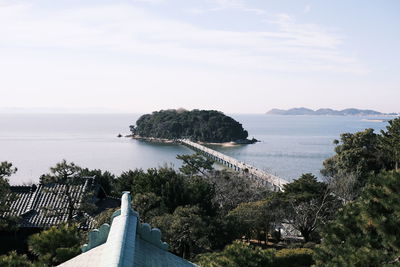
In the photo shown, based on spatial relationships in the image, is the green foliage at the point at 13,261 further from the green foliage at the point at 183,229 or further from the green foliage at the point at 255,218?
the green foliage at the point at 255,218

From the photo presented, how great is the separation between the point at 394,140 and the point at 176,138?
A: 71.4 metres

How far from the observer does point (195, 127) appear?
97.8 metres

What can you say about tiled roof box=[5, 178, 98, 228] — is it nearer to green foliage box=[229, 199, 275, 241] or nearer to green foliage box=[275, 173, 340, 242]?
green foliage box=[229, 199, 275, 241]

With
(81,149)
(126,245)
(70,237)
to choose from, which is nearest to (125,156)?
(81,149)

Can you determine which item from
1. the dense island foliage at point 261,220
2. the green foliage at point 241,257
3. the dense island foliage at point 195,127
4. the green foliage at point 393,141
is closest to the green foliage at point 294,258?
the dense island foliage at point 261,220

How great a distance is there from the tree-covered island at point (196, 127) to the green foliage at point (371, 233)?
272 feet

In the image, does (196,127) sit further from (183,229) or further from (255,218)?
(183,229)

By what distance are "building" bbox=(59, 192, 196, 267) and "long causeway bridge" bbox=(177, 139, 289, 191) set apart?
3398 centimetres

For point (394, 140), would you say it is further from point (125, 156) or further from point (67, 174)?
point (125, 156)

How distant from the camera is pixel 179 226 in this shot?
43.2ft

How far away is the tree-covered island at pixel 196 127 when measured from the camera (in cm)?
9362

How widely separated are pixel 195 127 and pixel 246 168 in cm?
4901

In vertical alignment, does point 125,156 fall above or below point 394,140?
below

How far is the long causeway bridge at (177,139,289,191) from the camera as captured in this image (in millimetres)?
42406
